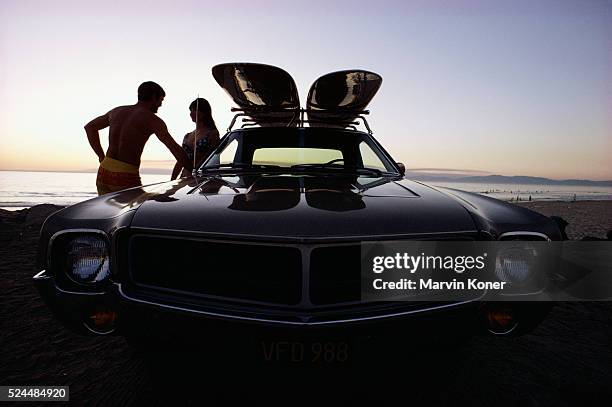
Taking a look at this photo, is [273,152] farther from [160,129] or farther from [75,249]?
[75,249]

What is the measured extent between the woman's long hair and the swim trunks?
108cm

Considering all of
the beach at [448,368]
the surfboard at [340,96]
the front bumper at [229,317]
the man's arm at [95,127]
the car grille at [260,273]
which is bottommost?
the beach at [448,368]

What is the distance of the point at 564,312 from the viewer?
3.83m

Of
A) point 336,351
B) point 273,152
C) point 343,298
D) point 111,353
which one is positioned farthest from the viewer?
point 273,152

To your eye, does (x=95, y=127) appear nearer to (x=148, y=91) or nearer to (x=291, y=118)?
(x=148, y=91)

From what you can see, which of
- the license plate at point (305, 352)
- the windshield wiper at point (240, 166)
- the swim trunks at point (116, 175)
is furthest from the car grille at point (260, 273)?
the swim trunks at point (116, 175)

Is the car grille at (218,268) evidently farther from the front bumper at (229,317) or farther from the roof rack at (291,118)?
the roof rack at (291,118)

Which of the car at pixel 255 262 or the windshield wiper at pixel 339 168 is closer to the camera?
the car at pixel 255 262

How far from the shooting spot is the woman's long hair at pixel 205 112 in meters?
4.76

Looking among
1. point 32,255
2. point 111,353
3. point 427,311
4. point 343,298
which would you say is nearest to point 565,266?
point 427,311

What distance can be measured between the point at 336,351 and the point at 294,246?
0.44 meters

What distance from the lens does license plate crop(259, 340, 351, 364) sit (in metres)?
1.60

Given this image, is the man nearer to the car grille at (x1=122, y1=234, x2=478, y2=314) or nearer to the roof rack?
the roof rack

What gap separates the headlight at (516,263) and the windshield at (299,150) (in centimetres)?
143
